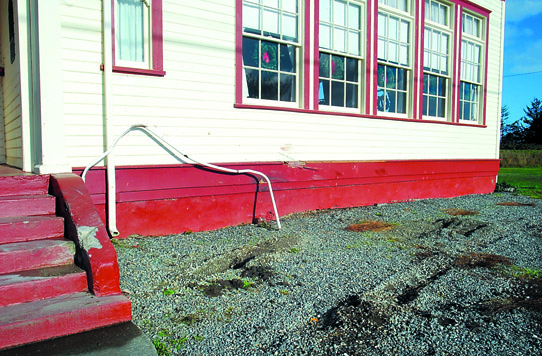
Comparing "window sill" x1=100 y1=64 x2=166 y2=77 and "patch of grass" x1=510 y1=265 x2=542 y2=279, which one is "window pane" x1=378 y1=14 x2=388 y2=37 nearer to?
"window sill" x1=100 y1=64 x2=166 y2=77

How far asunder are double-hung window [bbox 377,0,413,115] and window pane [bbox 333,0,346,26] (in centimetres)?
99

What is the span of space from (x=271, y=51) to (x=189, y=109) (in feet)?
5.76

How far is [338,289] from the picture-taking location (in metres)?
3.36

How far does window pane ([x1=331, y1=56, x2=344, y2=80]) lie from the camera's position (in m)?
6.80

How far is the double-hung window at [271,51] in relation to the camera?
5750 mm

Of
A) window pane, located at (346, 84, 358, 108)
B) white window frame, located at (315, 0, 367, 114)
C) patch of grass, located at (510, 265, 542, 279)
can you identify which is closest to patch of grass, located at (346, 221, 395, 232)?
patch of grass, located at (510, 265, 542, 279)

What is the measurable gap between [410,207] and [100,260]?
6.09 meters

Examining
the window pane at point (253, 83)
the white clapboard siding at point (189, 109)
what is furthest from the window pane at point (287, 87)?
the window pane at point (253, 83)

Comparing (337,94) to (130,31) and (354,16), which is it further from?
(130,31)

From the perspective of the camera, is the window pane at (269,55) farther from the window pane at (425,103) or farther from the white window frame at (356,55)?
the window pane at (425,103)

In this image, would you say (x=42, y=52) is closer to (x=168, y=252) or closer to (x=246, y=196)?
(x=168, y=252)

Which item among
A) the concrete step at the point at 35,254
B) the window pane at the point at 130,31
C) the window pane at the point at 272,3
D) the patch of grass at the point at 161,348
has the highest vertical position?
the window pane at the point at 272,3

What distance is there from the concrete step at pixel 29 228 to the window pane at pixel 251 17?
3863mm

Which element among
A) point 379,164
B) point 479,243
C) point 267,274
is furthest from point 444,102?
point 267,274
